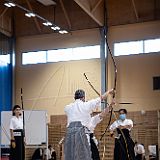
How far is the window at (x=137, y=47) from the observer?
13.5 meters

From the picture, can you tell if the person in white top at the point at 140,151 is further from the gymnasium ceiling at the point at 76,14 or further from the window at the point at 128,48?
the gymnasium ceiling at the point at 76,14

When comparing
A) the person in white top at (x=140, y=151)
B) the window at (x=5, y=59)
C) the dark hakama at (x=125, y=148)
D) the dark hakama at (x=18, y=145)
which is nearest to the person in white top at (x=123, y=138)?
the dark hakama at (x=125, y=148)

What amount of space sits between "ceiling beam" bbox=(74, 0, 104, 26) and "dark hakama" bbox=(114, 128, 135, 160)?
20.0ft

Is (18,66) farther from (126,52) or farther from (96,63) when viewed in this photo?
(126,52)

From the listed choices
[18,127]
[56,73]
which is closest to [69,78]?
[56,73]

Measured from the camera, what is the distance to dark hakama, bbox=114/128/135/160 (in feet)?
25.4

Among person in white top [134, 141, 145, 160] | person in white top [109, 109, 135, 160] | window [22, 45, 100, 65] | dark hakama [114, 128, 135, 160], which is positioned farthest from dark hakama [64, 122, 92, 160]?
window [22, 45, 100, 65]

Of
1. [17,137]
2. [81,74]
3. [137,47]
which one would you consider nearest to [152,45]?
[137,47]

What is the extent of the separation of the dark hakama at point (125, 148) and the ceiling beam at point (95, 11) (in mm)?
6089

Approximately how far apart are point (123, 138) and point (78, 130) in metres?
3.04

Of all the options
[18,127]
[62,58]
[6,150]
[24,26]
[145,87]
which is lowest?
[6,150]

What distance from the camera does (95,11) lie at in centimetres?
1397

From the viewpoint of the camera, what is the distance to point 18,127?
7805mm

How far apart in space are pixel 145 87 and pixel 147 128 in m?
1.34
